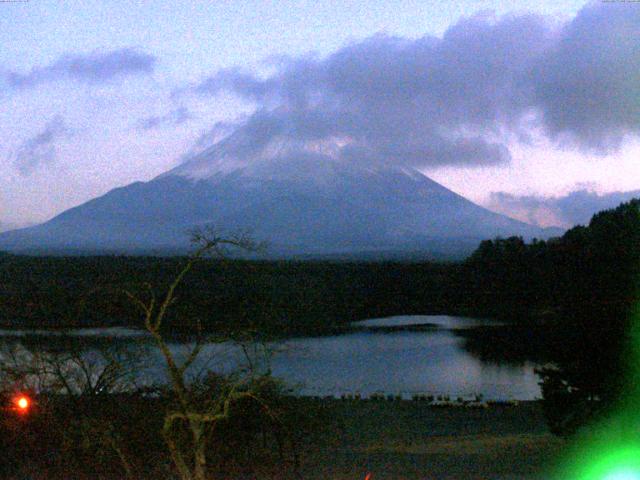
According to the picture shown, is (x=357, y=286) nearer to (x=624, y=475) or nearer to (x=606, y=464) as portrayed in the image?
(x=606, y=464)

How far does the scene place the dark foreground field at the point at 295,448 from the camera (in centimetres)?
908

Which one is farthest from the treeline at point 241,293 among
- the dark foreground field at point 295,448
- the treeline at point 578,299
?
the dark foreground field at point 295,448


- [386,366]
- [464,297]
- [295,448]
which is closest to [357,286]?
[464,297]

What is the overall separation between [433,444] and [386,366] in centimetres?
1258

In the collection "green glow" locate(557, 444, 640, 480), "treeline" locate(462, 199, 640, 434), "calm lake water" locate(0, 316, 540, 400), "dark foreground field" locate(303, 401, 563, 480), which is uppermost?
"treeline" locate(462, 199, 640, 434)

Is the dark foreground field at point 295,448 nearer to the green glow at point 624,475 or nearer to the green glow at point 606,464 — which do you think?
the green glow at point 606,464

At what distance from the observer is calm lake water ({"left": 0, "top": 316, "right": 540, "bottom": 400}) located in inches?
839

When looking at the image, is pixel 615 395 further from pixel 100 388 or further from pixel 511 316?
pixel 511 316

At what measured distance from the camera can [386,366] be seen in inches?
1040

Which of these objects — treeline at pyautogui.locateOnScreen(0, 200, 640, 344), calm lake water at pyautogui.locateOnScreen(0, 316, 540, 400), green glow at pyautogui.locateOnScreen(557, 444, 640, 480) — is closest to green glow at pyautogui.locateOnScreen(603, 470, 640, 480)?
green glow at pyautogui.locateOnScreen(557, 444, 640, 480)

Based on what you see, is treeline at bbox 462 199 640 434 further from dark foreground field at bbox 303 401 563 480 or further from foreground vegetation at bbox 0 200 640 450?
dark foreground field at bbox 303 401 563 480

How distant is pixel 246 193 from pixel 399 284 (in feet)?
364

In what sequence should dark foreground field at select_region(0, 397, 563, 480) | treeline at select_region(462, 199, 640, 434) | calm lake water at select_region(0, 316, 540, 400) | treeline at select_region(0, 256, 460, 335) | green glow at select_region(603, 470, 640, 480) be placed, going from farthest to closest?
1. treeline at select_region(0, 256, 460, 335)
2. calm lake water at select_region(0, 316, 540, 400)
3. treeline at select_region(462, 199, 640, 434)
4. dark foreground field at select_region(0, 397, 563, 480)
5. green glow at select_region(603, 470, 640, 480)

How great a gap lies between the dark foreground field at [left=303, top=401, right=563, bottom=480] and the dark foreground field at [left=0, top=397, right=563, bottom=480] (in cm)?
2
